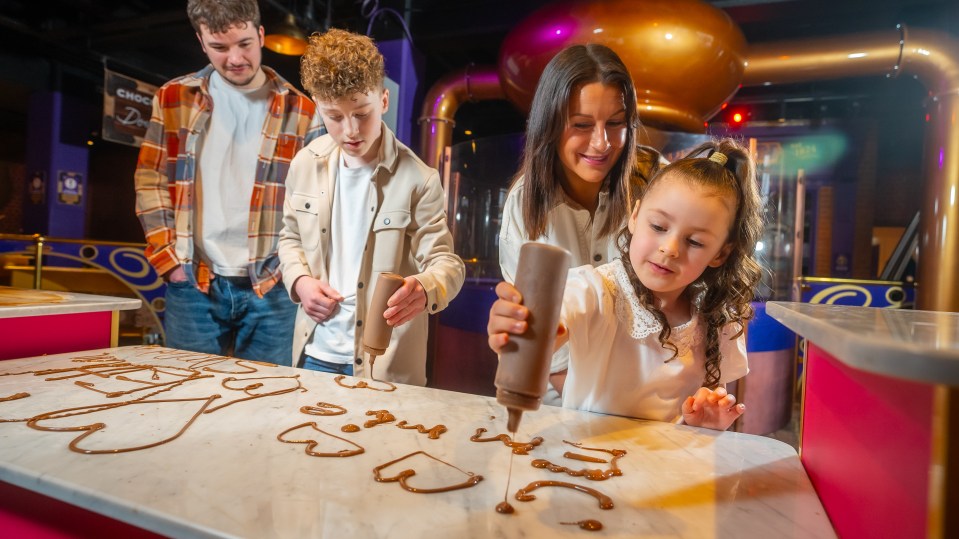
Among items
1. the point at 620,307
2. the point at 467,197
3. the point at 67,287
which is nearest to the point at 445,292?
the point at 620,307

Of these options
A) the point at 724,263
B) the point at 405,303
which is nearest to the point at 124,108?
the point at 405,303

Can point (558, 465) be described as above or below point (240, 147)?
below

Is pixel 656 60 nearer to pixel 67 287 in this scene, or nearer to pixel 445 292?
pixel 445 292

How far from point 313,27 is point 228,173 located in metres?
3.42

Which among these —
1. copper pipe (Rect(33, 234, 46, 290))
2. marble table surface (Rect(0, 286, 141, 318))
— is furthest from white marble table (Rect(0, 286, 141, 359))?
copper pipe (Rect(33, 234, 46, 290))

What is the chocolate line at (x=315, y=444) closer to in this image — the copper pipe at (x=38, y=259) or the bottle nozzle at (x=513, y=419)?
the bottle nozzle at (x=513, y=419)

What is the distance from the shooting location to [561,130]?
1754 mm

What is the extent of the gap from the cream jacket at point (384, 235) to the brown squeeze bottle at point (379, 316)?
52cm

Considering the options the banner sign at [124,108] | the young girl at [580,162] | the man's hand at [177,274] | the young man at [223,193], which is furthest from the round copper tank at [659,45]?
the banner sign at [124,108]

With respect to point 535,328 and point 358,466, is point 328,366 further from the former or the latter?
point 535,328

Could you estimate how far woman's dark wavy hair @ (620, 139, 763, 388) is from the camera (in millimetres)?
1421

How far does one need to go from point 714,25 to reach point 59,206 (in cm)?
981

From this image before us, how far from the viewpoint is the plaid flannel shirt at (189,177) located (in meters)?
2.58

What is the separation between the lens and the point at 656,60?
4.01m
